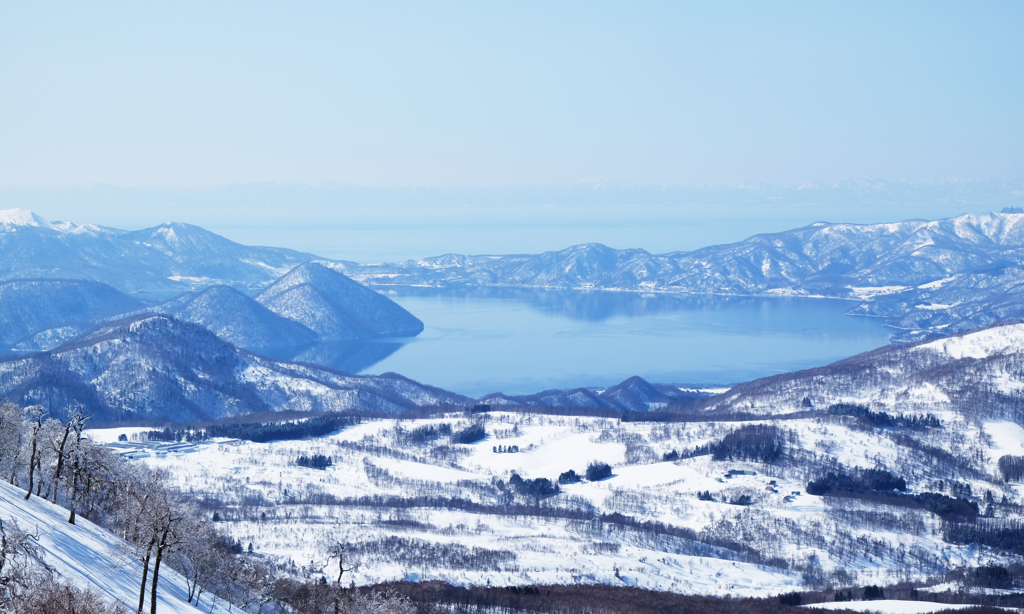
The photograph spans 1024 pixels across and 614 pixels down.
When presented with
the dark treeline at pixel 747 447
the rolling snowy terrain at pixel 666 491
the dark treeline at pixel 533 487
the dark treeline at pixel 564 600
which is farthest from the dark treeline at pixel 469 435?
the dark treeline at pixel 564 600

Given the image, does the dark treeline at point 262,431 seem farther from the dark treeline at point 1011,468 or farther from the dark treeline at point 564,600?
the dark treeline at point 1011,468

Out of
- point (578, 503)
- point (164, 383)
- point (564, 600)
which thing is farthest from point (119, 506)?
point (164, 383)

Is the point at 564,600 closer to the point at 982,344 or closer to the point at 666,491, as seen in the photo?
the point at 666,491

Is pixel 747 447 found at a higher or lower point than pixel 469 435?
higher

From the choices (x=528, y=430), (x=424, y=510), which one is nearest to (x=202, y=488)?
(x=424, y=510)

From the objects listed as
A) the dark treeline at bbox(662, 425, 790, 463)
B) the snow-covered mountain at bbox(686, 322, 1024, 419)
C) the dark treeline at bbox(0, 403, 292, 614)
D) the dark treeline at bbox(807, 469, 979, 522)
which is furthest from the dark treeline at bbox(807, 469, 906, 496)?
the dark treeline at bbox(0, 403, 292, 614)
